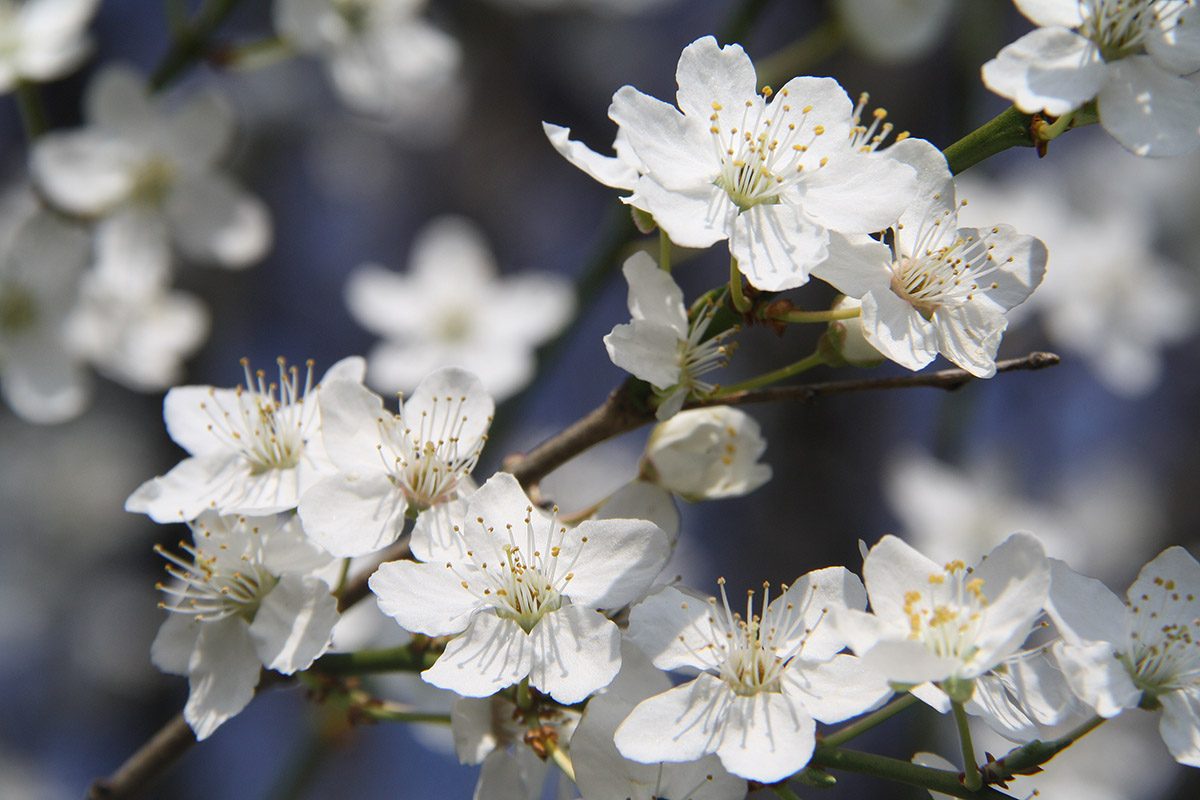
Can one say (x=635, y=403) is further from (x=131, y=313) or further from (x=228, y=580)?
(x=131, y=313)

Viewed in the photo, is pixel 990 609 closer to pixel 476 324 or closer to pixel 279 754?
pixel 476 324

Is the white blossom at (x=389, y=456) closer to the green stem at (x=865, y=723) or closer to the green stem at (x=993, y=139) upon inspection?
the green stem at (x=865, y=723)

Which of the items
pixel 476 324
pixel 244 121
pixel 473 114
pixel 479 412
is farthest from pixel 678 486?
pixel 473 114

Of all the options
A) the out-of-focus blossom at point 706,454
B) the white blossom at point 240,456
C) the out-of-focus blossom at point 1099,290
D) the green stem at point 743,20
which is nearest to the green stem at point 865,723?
the out-of-focus blossom at point 706,454

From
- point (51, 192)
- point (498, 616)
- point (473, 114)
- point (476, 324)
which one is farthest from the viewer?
point (473, 114)

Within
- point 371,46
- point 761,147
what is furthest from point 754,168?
point 371,46

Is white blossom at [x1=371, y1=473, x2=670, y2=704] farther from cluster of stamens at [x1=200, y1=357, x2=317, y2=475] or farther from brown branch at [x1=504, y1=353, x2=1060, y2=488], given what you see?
cluster of stamens at [x1=200, y1=357, x2=317, y2=475]

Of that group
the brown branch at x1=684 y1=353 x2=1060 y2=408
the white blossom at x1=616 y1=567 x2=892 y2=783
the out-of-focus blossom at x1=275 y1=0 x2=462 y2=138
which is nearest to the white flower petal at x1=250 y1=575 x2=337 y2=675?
the white blossom at x1=616 y1=567 x2=892 y2=783
